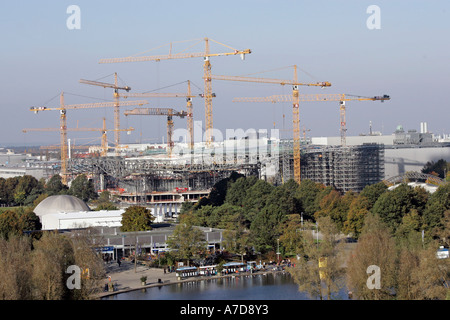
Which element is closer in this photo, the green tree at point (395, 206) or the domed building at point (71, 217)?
the green tree at point (395, 206)

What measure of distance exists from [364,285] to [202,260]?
29.9 ft

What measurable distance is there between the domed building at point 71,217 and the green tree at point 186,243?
546 cm

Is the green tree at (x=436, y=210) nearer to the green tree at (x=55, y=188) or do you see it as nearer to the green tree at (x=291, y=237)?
the green tree at (x=291, y=237)

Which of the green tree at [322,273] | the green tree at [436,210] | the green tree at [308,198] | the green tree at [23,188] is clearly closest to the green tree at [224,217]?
the green tree at [308,198]

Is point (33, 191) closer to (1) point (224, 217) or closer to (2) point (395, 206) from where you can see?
(1) point (224, 217)

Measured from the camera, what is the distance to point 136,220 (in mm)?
27703

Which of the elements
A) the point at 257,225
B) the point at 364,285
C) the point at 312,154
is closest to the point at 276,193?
the point at 257,225

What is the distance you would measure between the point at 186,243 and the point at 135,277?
96.9 inches

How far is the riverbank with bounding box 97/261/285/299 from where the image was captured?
66.3ft

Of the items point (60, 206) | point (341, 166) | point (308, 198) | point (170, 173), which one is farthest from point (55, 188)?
point (308, 198)

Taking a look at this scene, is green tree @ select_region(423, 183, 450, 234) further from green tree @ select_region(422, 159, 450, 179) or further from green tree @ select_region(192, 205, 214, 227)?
green tree @ select_region(422, 159, 450, 179)

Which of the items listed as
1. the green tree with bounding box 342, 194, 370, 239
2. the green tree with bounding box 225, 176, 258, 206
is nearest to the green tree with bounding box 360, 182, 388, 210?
the green tree with bounding box 342, 194, 370, 239

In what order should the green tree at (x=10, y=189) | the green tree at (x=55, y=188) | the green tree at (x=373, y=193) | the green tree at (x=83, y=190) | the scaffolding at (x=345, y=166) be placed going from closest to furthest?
the green tree at (x=373, y=193)
the green tree at (x=83, y=190)
the green tree at (x=55, y=188)
the scaffolding at (x=345, y=166)
the green tree at (x=10, y=189)

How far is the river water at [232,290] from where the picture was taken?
1841cm
